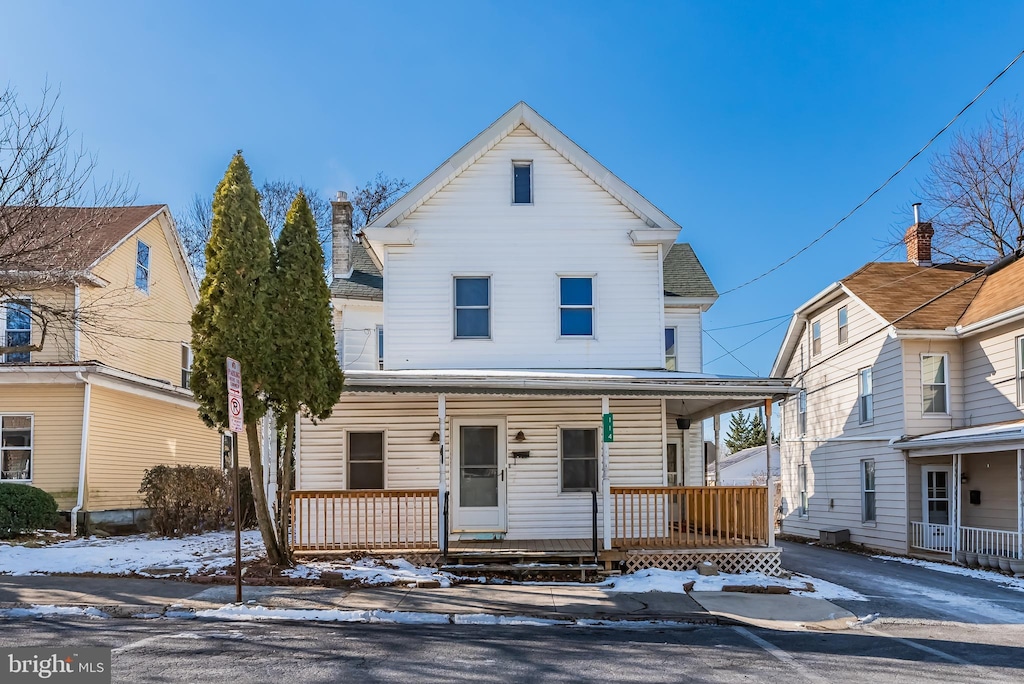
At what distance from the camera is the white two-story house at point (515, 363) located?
14.5m

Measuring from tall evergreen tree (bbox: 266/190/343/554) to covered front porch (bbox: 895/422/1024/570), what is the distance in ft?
41.1

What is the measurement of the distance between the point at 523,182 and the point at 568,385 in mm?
4917

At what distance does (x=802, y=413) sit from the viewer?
2688cm

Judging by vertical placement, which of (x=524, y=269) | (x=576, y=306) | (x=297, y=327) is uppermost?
(x=524, y=269)

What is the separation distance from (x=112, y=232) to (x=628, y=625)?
17503 mm

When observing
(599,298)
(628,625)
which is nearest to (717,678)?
(628,625)

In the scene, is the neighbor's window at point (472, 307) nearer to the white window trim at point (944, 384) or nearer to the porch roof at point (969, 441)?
the porch roof at point (969, 441)

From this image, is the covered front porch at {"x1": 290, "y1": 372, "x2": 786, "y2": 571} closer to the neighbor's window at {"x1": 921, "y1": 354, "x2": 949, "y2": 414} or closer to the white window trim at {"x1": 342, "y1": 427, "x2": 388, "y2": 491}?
the white window trim at {"x1": 342, "y1": 427, "x2": 388, "y2": 491}

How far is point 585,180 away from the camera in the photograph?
16.3m

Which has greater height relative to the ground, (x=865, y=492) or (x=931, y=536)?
(x=865, y=492)

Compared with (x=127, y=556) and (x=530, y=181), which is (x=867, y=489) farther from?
(x=127, y=556)

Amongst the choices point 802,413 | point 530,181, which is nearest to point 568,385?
point 530,181

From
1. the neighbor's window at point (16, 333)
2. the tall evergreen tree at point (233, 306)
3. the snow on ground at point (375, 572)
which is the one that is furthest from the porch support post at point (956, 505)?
→ the neighbor's window at point (16, 333)

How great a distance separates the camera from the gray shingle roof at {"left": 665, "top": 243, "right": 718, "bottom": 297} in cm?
1983
